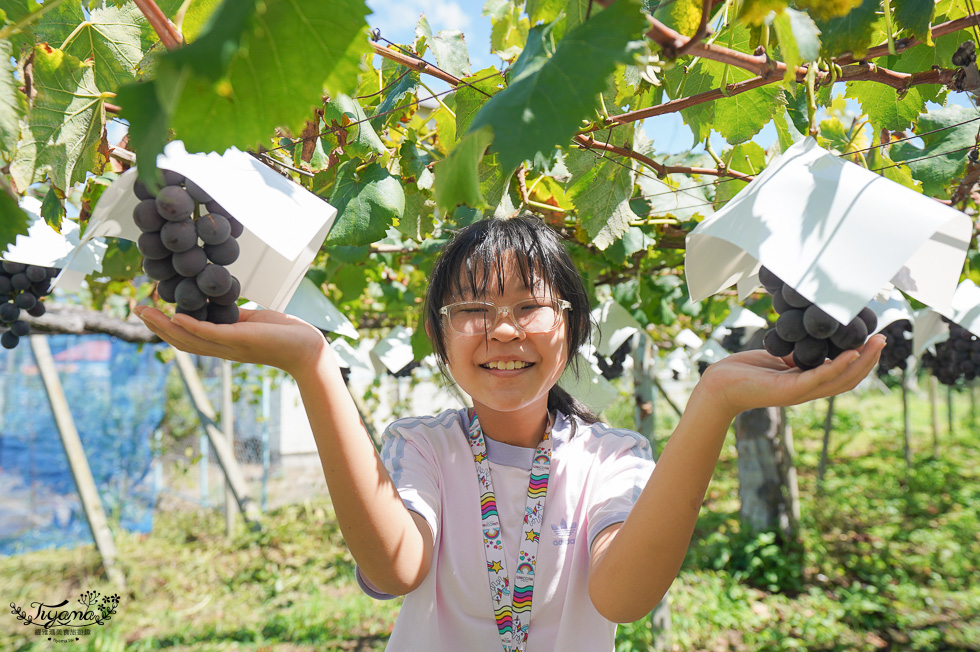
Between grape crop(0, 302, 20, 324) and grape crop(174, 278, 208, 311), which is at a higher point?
grape crop(0, 302, 20, 324)

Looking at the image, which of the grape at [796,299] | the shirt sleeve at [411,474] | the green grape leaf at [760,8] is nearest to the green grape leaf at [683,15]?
the green grape leaf at [760,8]

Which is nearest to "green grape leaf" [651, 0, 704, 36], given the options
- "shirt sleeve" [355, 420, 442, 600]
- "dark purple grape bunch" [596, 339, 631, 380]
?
"shirt sleeve" [355, 420, 442, 600]

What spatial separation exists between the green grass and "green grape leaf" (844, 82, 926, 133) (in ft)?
11.9

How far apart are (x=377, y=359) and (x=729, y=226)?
230cm

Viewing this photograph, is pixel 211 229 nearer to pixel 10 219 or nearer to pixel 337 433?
pixel 10 219

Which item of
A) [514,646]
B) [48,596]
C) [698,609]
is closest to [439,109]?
[514,646]

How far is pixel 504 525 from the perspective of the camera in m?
1.36

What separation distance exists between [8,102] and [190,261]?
51 cm

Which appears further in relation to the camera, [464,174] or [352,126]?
[352,126]

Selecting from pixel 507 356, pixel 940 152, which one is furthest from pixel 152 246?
pixel 940 152

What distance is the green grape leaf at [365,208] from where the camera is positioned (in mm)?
1258

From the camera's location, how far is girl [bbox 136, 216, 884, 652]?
94cm

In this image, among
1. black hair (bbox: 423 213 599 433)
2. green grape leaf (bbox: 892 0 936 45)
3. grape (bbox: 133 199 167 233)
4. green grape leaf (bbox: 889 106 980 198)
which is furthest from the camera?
green grape leaf (bbox: 889 106 980 198)

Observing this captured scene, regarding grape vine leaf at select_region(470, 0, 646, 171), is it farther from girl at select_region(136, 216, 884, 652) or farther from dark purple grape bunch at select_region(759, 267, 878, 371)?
girl at select_region(136, 216, 884, 652)
